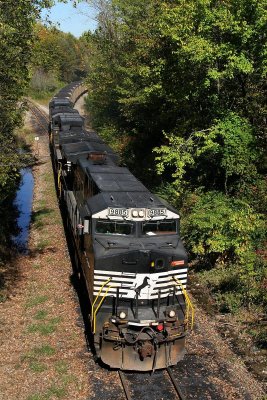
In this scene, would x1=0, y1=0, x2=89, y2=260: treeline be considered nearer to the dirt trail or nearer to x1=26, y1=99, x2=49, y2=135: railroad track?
the dirt trail

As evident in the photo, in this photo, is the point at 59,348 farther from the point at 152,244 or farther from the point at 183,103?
the point at 183,103

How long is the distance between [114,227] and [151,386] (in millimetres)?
4068

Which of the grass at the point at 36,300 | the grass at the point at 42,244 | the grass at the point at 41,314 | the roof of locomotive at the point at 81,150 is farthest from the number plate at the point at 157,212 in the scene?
the grass at the point at 42,244

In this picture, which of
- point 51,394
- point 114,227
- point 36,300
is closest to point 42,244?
point 36,300

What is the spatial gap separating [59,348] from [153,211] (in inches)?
188

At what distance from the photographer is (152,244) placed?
11.1 metres

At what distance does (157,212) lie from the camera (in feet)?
37.4

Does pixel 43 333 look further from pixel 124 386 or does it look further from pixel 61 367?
pixel 124 386

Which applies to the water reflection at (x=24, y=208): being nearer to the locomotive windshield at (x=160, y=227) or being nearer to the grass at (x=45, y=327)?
the grass at (x=45, y=327)

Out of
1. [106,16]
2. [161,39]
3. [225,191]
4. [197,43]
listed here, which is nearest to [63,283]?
[225,191]

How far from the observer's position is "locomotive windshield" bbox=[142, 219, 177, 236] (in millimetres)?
11438

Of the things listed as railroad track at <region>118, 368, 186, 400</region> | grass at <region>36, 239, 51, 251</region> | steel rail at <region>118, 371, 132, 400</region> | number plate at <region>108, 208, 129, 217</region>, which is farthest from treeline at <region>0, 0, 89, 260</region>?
railroad track at <region>118, 368, 186, 400</region>

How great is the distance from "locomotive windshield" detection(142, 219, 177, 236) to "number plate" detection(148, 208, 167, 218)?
0.18 m

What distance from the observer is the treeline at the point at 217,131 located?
1588 cm
